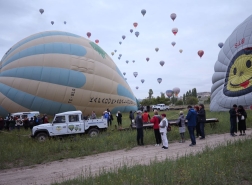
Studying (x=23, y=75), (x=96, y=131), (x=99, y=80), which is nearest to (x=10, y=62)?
(x=23, y=75)

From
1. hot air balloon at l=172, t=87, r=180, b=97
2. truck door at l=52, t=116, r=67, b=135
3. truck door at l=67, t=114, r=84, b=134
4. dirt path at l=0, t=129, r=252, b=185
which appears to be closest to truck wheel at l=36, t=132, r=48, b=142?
truck door at l=52, t=116, r=67, b=135

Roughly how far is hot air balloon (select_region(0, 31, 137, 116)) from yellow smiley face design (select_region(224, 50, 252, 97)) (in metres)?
11.1

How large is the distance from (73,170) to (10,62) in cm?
1764

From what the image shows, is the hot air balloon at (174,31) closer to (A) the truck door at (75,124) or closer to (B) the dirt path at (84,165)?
(A) the truck door at (75,124)

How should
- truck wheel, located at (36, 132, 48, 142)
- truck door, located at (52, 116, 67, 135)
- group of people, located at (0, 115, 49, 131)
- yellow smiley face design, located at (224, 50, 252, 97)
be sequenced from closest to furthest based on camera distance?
truck wheel, located at (36, 132, 48, 142)
truck door, located at (52, 116, 67, 135)
group of people, located at (0, 115, 49, 131)
yellow smiley face design, located at (224, 50, 252, 97)

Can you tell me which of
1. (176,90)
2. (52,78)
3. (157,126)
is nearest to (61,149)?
(157,126)

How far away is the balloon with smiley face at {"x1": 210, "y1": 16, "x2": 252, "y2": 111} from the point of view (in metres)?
20.9

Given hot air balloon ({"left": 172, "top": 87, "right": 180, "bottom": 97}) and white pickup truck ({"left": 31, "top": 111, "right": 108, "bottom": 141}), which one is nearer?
white pickup truck ({"left": 31, "top": 111, "right": 108, "bottom": 141})

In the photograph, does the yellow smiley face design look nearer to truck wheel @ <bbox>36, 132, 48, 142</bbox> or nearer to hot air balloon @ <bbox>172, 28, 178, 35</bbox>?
hot air balloon @ <bbox>172, 28, 178, 35</bbox>

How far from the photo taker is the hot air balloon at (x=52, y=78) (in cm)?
2134

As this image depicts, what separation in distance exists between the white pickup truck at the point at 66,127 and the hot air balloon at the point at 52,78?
26.6 ft

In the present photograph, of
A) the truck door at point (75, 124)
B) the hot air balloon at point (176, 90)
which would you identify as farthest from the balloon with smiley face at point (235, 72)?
the hot air balloon at point (176, 90)

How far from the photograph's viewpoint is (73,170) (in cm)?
780

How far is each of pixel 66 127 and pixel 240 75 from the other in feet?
50.4
